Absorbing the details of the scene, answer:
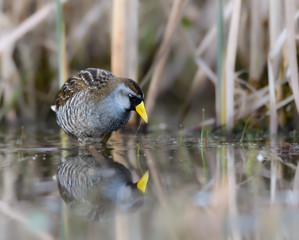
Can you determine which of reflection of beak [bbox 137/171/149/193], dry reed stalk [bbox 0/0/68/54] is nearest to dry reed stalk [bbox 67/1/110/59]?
dry reed stalk [bbox 0/0/68/54]

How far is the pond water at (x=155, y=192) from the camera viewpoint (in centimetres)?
190

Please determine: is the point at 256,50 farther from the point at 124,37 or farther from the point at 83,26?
the point at 83,26

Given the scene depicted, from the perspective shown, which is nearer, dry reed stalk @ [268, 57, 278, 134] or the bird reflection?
the bird reflection

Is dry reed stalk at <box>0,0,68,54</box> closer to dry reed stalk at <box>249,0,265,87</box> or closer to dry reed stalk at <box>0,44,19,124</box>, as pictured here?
dry reed stalk at <box>0,44,19,124</box>

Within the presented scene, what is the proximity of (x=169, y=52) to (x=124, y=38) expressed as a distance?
0.95 m

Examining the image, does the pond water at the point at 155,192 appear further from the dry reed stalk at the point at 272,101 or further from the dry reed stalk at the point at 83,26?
the dry reed stalk at the point at 83,26

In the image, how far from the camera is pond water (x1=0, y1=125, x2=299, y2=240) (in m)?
1.90

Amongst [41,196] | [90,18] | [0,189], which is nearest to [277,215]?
[41,196]

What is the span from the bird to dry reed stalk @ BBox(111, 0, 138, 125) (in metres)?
0.56

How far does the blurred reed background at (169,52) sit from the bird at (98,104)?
688 millimetres

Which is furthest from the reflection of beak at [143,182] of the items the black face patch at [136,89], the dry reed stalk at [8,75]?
the dry reed stalk at [8,75]

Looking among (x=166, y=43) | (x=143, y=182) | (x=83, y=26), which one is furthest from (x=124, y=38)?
(x=143, y=182)

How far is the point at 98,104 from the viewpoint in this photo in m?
4.09

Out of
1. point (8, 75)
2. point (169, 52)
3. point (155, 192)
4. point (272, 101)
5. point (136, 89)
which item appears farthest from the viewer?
point (8, 75)
